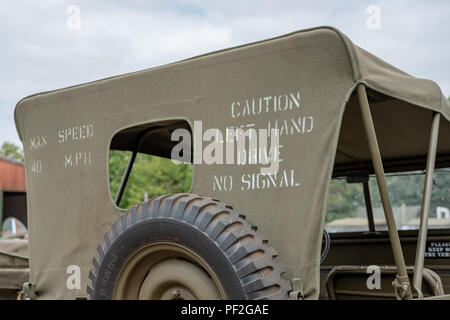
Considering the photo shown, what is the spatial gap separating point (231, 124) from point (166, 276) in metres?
0.84

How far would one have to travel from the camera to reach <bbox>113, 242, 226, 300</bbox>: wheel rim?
2.72 meters

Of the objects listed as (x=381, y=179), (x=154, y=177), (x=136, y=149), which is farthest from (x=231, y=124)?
(x=154, y=177)

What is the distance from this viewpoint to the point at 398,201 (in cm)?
523

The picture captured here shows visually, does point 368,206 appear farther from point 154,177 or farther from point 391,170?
point 154,177

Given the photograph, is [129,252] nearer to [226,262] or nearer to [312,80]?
[226,262]

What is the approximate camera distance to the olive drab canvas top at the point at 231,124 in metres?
2.74

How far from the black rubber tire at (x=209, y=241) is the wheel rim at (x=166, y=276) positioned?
4cm

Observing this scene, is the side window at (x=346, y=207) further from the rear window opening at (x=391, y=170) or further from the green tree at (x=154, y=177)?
the green tree at (x=154, y=177)

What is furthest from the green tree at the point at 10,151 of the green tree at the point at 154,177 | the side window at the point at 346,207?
the side window at the point at 346,207

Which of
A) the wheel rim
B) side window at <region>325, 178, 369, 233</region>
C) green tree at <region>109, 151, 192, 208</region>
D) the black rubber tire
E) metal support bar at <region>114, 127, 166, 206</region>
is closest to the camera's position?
the black rubber tire

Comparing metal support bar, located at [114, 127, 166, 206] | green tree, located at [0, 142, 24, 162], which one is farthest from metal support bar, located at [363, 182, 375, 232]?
green tree, located at [0, 142, 24, 162]

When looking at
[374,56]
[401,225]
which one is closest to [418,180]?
[401,225]

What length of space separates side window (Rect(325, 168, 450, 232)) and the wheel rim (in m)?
2.15

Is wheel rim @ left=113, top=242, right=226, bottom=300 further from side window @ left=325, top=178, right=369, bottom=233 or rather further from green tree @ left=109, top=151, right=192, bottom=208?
green tree @ left=109, top=151, right=192, bottom=208
